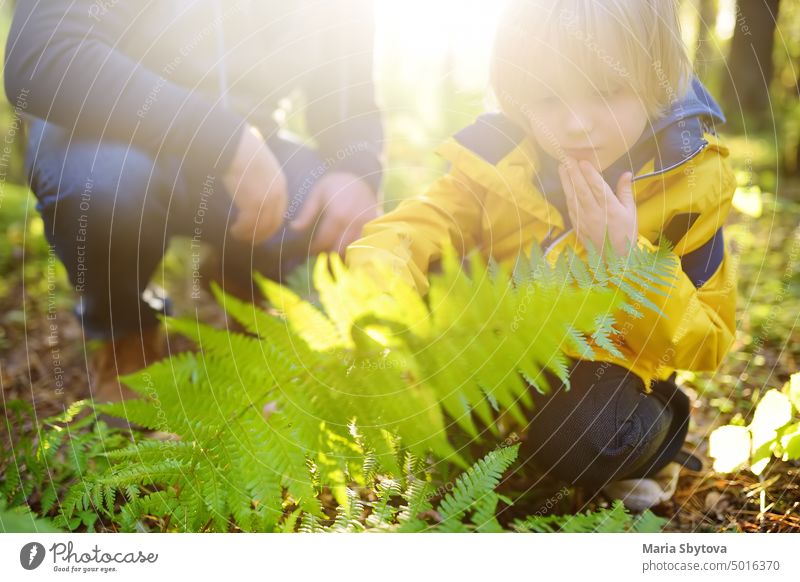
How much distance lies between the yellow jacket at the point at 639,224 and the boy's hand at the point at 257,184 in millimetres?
304

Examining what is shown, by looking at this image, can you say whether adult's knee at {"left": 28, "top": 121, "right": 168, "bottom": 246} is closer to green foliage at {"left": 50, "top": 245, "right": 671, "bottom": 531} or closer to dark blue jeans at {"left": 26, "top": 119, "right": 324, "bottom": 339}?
dark blue jeans at {"left": 26, "top": 119, "right": 324, "bottom": 339}

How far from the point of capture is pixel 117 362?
1337mm

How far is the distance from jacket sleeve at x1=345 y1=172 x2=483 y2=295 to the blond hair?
21 cm

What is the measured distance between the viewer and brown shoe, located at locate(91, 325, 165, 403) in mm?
1315

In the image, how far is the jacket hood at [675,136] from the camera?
96 centimetres

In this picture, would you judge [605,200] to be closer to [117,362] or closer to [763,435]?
[763,435]

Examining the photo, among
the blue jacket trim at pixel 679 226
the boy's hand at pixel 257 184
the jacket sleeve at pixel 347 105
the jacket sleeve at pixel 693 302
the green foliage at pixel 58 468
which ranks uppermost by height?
the jacket sleeve at pixel 347 105

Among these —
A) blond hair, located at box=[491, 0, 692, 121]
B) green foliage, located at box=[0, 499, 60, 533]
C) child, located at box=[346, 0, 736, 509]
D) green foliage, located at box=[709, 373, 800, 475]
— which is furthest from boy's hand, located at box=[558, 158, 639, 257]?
green foliage, located at box=[0, 499, 60, 533]

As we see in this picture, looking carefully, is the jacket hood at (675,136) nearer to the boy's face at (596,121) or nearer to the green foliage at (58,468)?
the boy's face at (596,121)

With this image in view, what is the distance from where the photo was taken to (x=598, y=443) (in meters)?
1.03

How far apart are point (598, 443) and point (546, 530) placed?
177 millimetres

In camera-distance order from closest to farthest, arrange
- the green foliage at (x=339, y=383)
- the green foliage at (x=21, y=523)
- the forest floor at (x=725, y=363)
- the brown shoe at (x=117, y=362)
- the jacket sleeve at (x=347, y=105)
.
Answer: the green foliage at (x=339, y=383), the green foliage at (x=21, y=523), the forest floor at (x=725, y=363), the jacket sleeve at (x=347, y=105), the brown shoe at (x=117, y=362)

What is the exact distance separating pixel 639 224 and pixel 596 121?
18 centimetres
